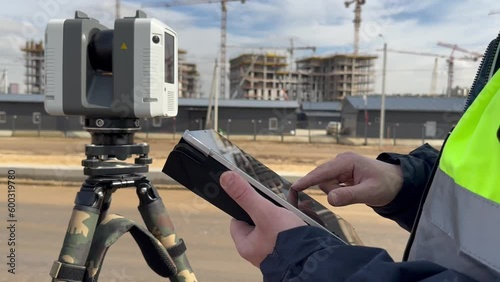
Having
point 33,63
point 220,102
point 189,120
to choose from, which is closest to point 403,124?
point 220,102

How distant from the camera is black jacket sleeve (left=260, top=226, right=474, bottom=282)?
0.81 metres

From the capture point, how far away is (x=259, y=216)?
0.98 m

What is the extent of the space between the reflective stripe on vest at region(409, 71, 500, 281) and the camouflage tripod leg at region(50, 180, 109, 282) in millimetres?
1224

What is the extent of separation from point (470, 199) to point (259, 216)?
413 mm

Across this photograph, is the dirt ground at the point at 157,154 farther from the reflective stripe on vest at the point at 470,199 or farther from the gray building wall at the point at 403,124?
the reflective stripe on vest at the point at 470,199

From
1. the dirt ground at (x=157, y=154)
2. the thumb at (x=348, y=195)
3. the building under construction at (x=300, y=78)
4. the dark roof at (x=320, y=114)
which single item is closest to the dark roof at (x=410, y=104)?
the dirt ground at (x=157, y=154)

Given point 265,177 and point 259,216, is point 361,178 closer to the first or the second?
point 265,177

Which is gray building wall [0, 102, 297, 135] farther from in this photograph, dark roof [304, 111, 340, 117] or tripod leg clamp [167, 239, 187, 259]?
tripod leg clamp [167, 239, 187, 259]

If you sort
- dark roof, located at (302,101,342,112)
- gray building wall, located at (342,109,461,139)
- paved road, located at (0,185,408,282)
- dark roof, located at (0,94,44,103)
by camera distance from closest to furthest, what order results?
paved road, located at (0,185,408,282) → gray building wall, located at (342,109,461,139) → dark roof, located at (0,94,44,103) → dark roof, located at (302,101,342,112)

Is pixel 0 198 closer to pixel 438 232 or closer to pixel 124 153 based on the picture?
pixel 124 153

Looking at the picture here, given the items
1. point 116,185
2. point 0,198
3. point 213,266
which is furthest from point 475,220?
point 0,198

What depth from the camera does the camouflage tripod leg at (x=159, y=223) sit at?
189 centimetres

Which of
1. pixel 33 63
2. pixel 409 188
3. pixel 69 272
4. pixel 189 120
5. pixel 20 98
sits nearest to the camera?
pixel 409 188

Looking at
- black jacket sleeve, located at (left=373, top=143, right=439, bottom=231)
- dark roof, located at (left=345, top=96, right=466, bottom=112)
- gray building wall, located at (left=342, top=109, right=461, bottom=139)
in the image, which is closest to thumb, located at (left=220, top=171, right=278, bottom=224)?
black jacket sleeve, located at (left=373, top=143, right=439, bottom=231)
